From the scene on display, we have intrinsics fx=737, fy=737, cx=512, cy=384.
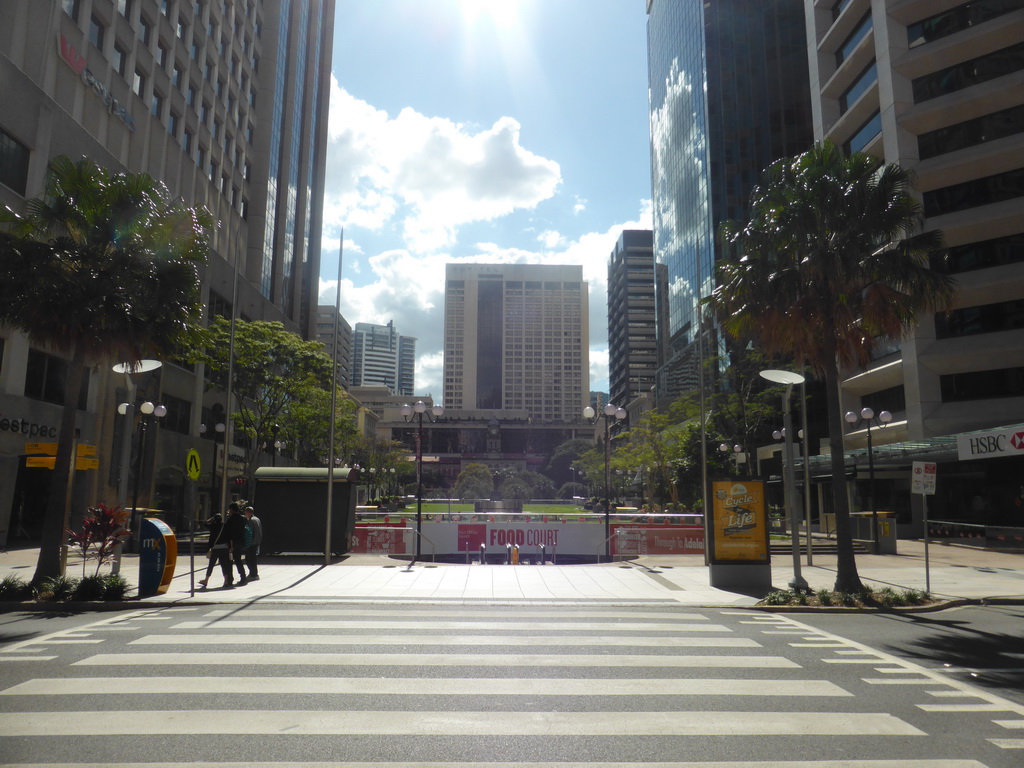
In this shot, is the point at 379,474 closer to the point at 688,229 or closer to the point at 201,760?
the point at 688,229

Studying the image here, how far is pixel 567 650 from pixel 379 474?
256ft

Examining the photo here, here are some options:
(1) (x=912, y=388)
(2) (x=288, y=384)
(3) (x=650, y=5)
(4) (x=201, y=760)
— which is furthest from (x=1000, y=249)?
(3) (x=650, y=5)

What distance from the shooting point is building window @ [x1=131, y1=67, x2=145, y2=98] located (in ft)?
128

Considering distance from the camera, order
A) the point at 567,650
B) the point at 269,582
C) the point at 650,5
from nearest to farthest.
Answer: the point at 567,650
the point at 269,582
the point at 650,5

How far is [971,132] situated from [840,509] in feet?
107

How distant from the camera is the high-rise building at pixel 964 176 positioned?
3700cm

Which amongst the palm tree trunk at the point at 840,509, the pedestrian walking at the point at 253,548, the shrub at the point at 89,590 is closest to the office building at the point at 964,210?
Answer: the palm tree trunk at the point at 840,509

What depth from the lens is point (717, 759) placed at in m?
5.75

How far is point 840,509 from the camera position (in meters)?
15.9

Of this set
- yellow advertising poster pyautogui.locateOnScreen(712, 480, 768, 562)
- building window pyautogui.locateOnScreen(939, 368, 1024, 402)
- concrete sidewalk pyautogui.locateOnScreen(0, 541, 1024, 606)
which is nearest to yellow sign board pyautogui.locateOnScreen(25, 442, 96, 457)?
concrete sidewalk pyautogui.locateOnScreen(0, 541, 1024, 606)

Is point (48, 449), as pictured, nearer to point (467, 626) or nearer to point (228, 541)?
point (228, 541)

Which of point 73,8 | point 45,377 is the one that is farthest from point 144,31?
point 45,377

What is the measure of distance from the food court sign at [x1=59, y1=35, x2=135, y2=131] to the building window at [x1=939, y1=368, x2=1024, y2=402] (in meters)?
44.1

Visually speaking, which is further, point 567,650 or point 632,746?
point 567,650
